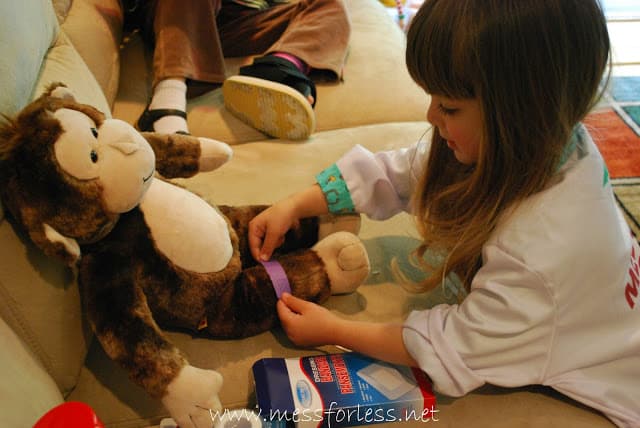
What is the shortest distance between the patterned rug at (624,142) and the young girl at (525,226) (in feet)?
2.66

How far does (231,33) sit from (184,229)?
33.8 inches

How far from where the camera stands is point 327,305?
83cm

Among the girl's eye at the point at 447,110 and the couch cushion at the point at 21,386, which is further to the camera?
the girl's eye at the point at 447,110

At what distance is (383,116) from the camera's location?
4.07 feet

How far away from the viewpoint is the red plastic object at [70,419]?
1.58ft

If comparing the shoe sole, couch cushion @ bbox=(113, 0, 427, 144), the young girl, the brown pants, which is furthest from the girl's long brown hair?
the brown pants

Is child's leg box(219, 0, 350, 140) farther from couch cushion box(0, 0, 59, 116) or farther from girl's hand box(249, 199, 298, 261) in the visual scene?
couch cushion box(0, 0, 59, 116)

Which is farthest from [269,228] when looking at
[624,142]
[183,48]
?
[624,142]

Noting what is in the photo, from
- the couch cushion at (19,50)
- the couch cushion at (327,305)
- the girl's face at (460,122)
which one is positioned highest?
the couch cushion at (19,50)

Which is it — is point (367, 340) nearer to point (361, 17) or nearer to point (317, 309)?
point (317, 309)

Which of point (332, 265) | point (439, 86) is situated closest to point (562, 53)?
point (439, 86)

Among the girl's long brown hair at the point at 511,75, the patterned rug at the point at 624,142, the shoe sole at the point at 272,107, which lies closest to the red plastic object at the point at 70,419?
the girl's long brown hair at the point at 511,75

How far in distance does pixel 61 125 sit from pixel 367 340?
44cm

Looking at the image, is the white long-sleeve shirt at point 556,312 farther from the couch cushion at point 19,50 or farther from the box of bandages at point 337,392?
the couch cushion at point 19,50
